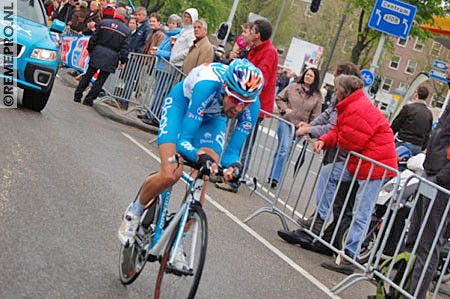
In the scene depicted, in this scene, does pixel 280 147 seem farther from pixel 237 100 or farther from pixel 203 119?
pixel 237 100

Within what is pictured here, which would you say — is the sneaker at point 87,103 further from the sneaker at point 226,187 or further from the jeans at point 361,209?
the jeans at point 361,209

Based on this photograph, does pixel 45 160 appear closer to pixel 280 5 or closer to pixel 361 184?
pixel 361 184

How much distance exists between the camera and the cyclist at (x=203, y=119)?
5.35m

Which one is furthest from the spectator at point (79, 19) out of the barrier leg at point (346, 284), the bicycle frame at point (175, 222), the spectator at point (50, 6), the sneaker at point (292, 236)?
the bicycle frame at point (175, 222)

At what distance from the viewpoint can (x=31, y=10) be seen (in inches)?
523

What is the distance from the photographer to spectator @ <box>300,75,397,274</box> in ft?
28.8

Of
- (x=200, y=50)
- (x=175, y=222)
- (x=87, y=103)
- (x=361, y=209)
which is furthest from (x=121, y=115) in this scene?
(x=175, y=222)

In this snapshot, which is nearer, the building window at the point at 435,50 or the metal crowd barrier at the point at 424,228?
the metal crowd barrier at the point at 424,228

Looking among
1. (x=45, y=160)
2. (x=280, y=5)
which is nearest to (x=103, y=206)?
(x=45, y=160)

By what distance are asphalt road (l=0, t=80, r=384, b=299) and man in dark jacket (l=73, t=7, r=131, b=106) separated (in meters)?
3.31

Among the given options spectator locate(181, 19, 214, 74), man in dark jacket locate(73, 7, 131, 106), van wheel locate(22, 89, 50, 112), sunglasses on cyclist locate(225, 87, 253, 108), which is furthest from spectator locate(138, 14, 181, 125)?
sunglasses on cyclist locate(225, 87, 253, 108)

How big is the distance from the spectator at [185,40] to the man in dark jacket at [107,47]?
5.81 feet

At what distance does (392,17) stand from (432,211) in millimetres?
10066

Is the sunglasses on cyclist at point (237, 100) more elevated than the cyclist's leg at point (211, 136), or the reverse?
the sunglasses on cyclist at point (237, 100)
